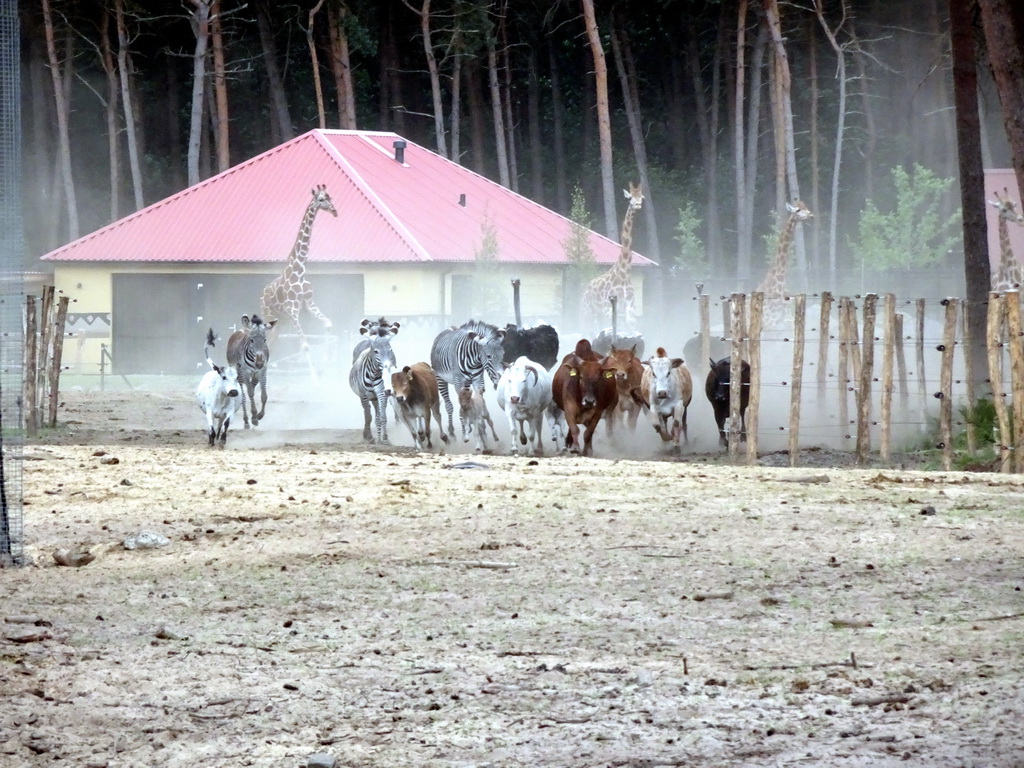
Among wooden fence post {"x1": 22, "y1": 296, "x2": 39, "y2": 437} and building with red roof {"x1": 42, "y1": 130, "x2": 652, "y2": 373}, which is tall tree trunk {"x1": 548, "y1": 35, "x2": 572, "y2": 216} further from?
wooden fence post {"x1": 22, "y1": 296, "x2": 39, "y2": 437}

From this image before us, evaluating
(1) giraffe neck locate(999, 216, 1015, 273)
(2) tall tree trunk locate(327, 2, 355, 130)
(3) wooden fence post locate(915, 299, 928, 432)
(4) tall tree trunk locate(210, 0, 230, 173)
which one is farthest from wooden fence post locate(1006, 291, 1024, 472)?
(4) tall tree trunk locate(210, 0, 230, 173)

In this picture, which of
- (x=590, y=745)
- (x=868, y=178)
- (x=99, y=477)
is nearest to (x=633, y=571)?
(x=590, y=745)

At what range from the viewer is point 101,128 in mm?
62812

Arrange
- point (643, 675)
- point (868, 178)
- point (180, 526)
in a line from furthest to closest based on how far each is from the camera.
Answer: point (868, 178) < point (180, 526) < point (643, 675)

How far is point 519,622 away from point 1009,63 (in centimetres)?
585

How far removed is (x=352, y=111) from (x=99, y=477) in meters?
36.2

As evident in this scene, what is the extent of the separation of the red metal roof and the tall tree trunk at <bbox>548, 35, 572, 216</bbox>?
16.0 meters

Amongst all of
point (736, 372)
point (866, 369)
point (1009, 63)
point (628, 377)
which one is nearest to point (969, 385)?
point (866, 369)

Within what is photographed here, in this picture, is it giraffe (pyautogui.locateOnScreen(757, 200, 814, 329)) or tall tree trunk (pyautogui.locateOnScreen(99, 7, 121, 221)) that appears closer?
giraffe (pyautogui.locateOnScreen(757, 200, 814, 329))

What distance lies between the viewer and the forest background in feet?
181

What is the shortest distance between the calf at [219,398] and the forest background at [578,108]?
3434 cm

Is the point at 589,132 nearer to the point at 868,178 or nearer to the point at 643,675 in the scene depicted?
the point at 868,178

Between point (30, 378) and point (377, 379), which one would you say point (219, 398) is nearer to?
point (377, 379)

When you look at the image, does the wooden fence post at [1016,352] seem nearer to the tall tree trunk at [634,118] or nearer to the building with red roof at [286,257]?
the building with red roof at [286,257]
